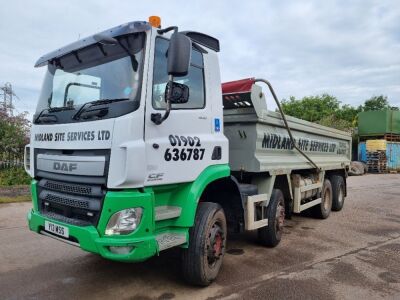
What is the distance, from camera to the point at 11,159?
454 inches

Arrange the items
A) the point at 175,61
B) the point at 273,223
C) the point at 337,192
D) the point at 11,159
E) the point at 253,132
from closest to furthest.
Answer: the point at 175,61 → the point at 253,132 → the point at 273,223 → the point at 337,192 → the point at 11,159

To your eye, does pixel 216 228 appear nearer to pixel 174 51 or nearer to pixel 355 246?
pixel 174 51

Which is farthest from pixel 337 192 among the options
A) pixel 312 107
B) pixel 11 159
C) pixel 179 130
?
pixel 312 107

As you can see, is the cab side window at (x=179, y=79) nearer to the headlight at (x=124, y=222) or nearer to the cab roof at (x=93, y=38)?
the cab roof at (x=93, y=38)

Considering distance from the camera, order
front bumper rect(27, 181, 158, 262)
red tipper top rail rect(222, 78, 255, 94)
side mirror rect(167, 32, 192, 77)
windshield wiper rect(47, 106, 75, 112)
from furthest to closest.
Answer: red tipper top rail rect(222, 78, 255, 94)
windshield wiper rect(47, 106, 75, 112)
side mirror rect(167, 32, 192, 77)
front bumper rect(27, 181, 158, 262)

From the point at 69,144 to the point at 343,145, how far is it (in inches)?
308

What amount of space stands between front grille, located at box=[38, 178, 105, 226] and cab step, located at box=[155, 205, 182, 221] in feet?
1.88

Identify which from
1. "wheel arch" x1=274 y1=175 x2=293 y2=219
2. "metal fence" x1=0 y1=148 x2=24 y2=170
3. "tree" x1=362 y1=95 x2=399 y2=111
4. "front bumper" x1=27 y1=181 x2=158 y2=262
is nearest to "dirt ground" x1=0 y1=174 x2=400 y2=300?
"wheel arch" x1=274 y1=175 x2=293 y2=219

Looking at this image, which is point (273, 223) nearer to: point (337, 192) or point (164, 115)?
point (164, 115)

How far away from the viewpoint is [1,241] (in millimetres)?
5863

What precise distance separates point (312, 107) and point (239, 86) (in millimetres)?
34937

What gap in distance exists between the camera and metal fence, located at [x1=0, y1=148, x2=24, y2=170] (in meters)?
11.4

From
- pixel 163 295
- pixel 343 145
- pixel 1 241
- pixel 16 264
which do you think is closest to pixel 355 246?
pixel 163 295

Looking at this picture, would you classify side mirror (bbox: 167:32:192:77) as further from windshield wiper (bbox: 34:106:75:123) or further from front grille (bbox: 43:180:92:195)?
front grille (bbox: 43:180:92:195)
